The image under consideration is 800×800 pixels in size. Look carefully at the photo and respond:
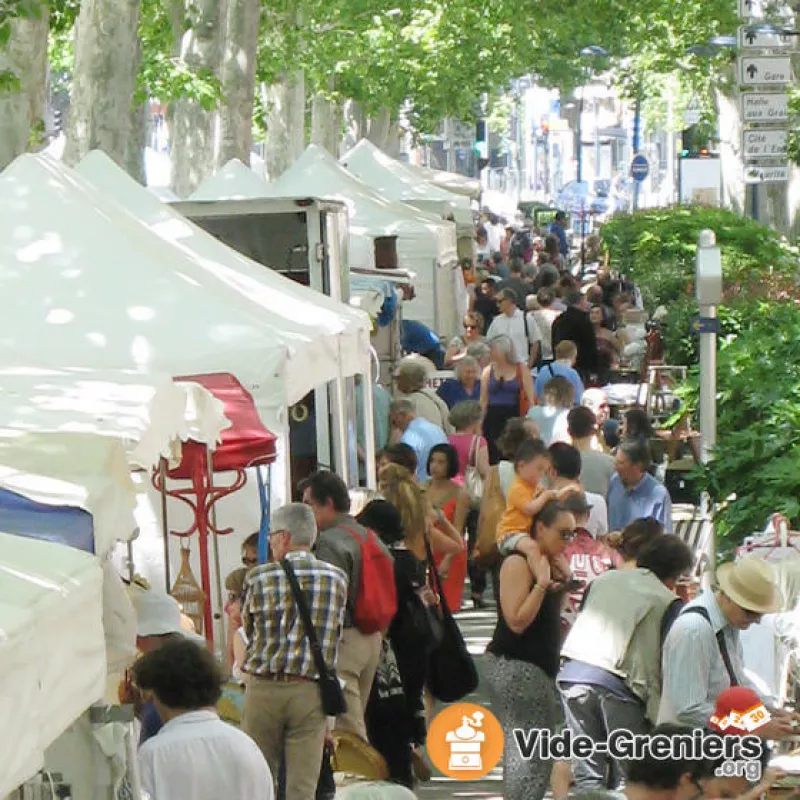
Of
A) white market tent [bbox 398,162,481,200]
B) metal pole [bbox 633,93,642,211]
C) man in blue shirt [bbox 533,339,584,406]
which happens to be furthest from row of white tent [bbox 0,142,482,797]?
metal pole [bbox 633,93,642,211]

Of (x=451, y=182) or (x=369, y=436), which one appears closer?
(x=369, y=436)

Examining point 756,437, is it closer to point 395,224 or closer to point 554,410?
point 554,410

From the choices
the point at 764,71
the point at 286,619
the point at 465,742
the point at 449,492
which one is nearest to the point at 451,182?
the point at 764,71

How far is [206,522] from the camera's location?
33.0ft

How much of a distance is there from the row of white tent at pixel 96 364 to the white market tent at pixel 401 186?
53.3 ft

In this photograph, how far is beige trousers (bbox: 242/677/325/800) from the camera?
8109mm

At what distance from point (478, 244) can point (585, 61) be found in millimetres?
24736

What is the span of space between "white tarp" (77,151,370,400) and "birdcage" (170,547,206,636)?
905 millimetres

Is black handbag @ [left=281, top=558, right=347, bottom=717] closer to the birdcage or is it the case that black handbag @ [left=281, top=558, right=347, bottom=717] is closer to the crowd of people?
the crowd of people

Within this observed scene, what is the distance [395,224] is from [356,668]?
47.1 feet

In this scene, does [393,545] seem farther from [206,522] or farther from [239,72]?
[239,72]

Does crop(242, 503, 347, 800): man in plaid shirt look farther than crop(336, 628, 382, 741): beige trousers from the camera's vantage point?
No

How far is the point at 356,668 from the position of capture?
30.3ft

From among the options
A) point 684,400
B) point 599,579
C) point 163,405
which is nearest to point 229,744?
point 163,405
